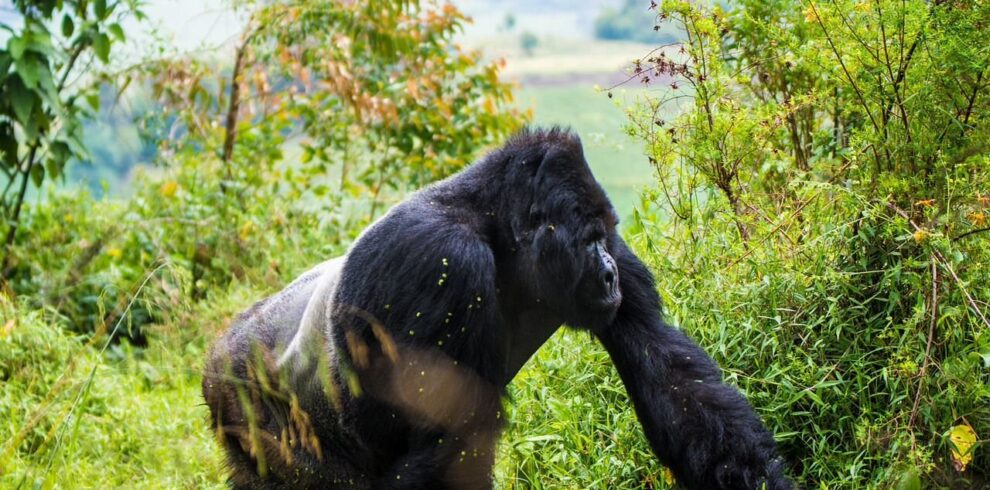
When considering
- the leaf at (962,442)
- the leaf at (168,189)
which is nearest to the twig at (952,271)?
the leaf at (962,442)

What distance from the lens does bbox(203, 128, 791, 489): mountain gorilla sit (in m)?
3.23

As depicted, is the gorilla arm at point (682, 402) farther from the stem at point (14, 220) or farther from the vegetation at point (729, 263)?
the stem at point (14, 220)

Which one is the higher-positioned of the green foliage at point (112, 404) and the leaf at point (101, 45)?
the leaf at point (101, 45)

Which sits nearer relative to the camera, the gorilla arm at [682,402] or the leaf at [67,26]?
the gorilla arm at [682,402]

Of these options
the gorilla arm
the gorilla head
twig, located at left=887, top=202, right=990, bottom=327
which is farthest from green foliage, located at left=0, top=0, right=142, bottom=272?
twig, located at left=887, top=202, right=990, bottom=327

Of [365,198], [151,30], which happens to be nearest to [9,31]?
[151,30]

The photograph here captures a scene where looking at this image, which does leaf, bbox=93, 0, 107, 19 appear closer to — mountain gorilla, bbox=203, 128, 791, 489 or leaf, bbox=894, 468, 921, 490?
mountain gorilla, bbox=203, 128, 791, 489

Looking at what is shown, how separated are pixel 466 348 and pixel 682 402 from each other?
786mm

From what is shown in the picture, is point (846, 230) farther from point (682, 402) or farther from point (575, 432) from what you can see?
point (575, 432)

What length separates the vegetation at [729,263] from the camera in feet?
11.3

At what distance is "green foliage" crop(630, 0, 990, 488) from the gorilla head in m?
0.67

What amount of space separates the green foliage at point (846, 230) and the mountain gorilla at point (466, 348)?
0.37m

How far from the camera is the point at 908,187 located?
358 cm

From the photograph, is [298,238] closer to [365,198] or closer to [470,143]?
[365,198]
